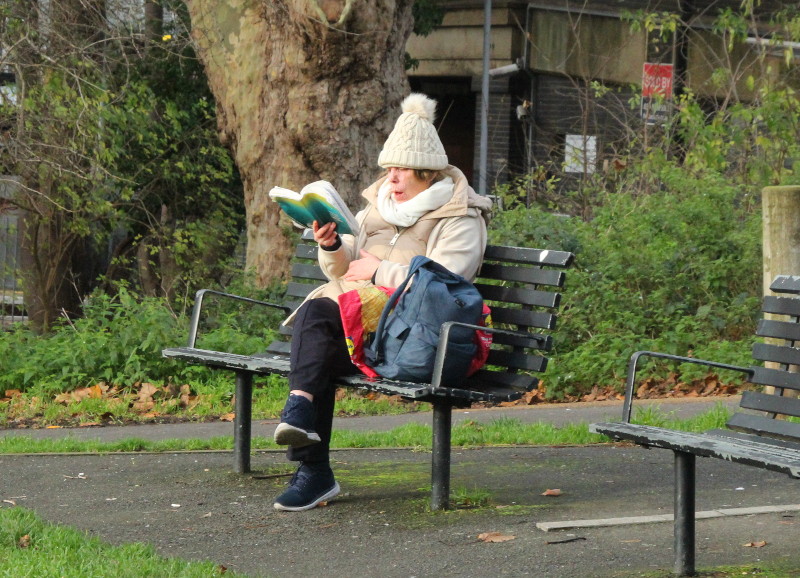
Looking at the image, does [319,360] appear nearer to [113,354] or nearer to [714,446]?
[714,446]

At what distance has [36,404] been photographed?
29.8ft

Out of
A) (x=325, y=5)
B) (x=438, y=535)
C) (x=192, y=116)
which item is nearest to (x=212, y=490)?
(x=438, y=535)

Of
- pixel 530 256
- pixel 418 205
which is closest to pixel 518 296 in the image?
pixel 530 256

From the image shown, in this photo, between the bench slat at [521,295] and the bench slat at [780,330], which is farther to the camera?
the bench slat at [521,295]

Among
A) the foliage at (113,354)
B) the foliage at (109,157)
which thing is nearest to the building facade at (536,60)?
the foliage at (109,157)

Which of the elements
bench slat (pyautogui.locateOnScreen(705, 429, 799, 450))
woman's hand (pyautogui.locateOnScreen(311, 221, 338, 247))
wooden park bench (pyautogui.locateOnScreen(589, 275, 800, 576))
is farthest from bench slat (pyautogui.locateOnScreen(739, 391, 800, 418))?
woman's hand (pyautogui.locateOnScreen(311, 221, 338, 247))

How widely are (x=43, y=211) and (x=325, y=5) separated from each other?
3.98 metres

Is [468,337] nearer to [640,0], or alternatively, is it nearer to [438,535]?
[438,535]

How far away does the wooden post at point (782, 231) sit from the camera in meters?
7.62

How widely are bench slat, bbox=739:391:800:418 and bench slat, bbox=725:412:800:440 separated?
0.04 metres

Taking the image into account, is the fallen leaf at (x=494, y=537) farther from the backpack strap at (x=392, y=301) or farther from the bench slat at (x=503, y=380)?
the backpack strap at (x=392, y=301)

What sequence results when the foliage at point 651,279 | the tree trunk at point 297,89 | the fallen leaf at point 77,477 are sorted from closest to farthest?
the fallen leaf at point 77,477
the foliage at point 651,279
the tree trunk at point 297,89

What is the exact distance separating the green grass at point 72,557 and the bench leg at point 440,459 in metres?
1.15

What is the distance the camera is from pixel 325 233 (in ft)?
18.2
